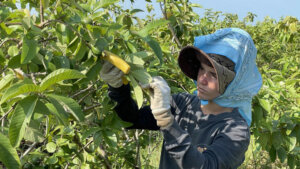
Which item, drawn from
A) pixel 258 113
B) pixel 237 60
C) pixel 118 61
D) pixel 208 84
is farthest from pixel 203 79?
pixel 258 113

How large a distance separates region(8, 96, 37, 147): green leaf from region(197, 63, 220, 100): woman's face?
3.00 feet

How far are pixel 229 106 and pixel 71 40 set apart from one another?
0.86 meters

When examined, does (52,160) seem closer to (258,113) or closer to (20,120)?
(20,120)

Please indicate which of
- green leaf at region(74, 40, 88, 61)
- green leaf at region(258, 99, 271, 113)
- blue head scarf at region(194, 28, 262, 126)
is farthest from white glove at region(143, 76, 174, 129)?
green leaf at region(258, 99, 271, 113)

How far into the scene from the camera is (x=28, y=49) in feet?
3.10

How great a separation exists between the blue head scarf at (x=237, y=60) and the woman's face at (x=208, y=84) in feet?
0.18

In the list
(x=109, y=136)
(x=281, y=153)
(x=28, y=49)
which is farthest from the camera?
(x=281, y=153)

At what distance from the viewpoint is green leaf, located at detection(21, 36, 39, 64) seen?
93cm

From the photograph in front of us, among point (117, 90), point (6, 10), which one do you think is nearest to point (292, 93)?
point (117, 90)

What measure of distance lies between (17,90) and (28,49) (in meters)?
0.19

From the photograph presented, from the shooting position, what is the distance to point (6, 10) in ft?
3.56

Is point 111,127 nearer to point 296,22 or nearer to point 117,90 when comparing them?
point 117,90

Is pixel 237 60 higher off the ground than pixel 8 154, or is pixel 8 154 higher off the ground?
pixel 8 154

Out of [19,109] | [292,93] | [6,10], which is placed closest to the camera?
[19,109]
